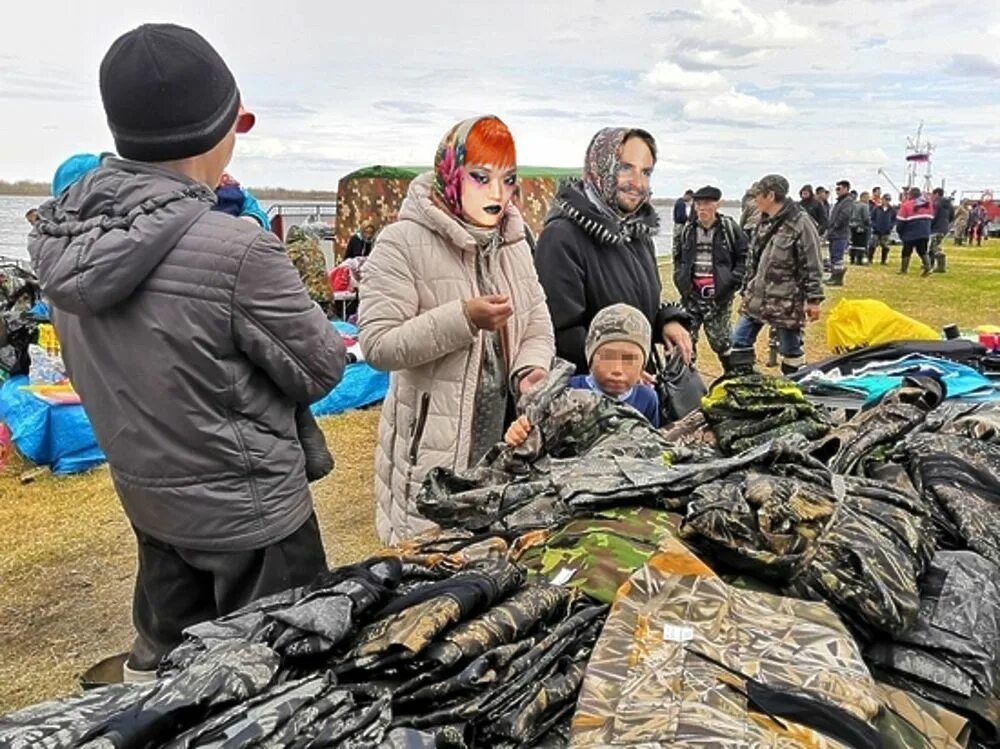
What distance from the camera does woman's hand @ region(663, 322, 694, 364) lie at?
3002mm

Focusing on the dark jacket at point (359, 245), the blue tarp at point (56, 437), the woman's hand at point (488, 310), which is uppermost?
the woman's hand at point (488, 310)

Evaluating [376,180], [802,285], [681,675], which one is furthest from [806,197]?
[681,675]

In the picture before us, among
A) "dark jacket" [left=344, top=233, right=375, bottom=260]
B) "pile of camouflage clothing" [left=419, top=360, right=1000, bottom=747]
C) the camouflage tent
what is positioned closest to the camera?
"pile of camouflage clothing" [left=419, top=360, right=1000, bottom=747]

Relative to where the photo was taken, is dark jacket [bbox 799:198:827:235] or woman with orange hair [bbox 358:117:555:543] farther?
dark jacket [bbox 799:198:827:235]

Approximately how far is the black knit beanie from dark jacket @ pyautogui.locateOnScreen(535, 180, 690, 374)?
145 centimetres

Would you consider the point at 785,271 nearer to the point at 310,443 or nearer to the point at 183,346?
the point at 310,443

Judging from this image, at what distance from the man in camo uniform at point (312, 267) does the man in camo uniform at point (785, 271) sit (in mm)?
4090

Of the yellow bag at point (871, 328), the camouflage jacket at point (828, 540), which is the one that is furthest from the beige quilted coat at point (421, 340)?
the yellow bag at point (871, 328)

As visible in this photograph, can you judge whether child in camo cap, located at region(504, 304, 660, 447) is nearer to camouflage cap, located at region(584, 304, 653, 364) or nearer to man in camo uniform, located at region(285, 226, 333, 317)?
camouflage cap, located at region(584, 304, 653, 364)

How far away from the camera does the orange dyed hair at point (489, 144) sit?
7.28ft

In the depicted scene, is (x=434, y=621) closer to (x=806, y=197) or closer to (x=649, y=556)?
(x=649, y=556)

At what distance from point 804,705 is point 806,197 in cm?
1549

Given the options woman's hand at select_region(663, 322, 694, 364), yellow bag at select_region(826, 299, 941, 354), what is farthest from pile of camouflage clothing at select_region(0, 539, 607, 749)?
yellow bag at select_region(826, 299, 941, 354)

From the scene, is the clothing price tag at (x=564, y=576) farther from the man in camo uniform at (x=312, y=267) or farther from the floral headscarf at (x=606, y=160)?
the man in camo uniform at (x=312, y=267)
